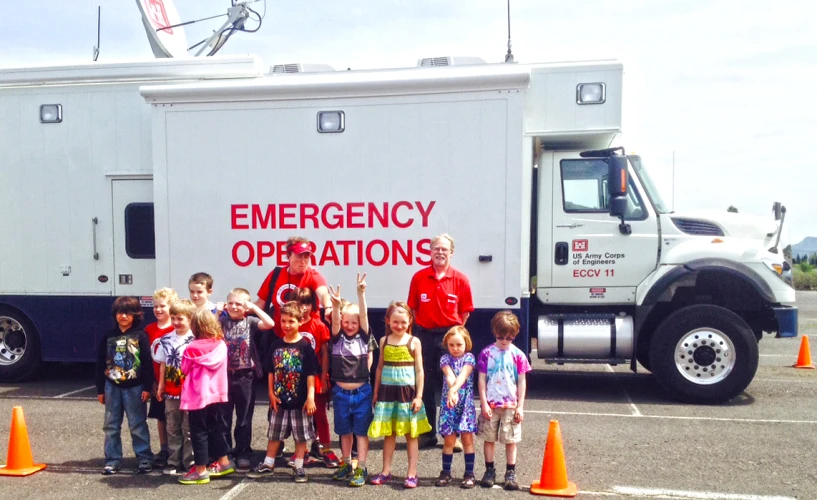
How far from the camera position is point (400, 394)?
4969mm

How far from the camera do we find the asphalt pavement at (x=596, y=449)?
194 inches

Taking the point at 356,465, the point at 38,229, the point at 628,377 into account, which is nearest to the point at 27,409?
the point at 38,229

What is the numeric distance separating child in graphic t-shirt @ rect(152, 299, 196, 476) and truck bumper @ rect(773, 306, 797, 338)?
583cm

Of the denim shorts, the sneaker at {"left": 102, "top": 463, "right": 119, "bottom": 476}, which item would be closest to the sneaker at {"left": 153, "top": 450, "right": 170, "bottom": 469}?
the sneaker at {"left": 102, "top": 463, "right": 119, "bottom": 476}

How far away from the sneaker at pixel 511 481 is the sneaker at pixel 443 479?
402 millimetres

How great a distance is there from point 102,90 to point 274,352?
4.56 meters

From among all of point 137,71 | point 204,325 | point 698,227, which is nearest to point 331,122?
point 137,71

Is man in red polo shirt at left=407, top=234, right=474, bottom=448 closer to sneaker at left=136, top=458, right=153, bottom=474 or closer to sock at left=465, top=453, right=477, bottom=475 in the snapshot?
sock at left=465, top=453, right=477, bottom=475

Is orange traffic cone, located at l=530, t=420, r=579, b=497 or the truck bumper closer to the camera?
orange traffic cone, located at l=530, t=420, r=579, b=497

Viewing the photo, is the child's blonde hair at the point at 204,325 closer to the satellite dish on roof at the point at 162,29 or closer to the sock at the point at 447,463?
the sock at the point at 447,463

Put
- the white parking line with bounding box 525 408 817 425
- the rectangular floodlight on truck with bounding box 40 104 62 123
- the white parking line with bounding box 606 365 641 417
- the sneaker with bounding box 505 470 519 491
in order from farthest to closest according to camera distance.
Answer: the rectangular floodlight on truck with bounding box 40 104 62 123
the white parking line with bounding box 606 365 641 417
the white parking line with bounding box 525 408 817 425
the sneaker with bounding box 505 470 519 491

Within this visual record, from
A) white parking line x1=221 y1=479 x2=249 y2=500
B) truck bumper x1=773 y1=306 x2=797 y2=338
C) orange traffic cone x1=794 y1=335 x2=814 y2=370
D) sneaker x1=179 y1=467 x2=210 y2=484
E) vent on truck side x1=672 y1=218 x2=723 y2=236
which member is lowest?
orange traffic cone x1=794 y1=335 x2=814 y2=370

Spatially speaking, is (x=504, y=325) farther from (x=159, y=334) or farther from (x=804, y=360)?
(x=804, y=360)

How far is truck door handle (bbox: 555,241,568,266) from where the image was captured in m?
7.58
